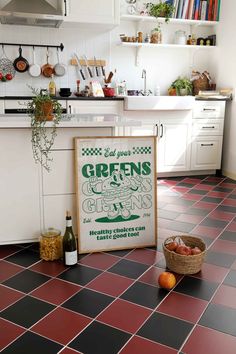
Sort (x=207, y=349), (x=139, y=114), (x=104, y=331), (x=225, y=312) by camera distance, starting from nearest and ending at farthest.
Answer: (x=207, y=349) → (x=104, y=331) → (x=225, y=312) → (x=139, y=114)

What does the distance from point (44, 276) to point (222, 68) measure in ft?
12.8

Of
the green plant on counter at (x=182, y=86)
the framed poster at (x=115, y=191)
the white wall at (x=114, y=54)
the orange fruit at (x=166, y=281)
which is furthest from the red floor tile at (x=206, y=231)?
the white wall at (x=114, y=54)

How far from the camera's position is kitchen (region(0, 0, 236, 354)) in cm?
221

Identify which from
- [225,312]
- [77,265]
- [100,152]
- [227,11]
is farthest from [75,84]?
[225,312]

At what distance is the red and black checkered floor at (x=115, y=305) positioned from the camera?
63.6 inches

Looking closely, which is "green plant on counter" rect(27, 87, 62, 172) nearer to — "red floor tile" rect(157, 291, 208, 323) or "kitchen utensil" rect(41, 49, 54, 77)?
"red floor tile" rect(157, 291, 208, 323)

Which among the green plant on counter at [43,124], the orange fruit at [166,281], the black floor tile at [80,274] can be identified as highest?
the green plant on counter at [43,124]

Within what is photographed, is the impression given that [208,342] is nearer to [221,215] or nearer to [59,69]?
[221,215]

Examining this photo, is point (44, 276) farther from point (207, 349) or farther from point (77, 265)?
point (207, 349)

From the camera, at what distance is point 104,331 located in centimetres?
169

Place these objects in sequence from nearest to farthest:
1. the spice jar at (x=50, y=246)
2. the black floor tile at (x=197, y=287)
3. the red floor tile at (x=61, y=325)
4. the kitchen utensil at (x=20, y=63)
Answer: the red floor tile at (x=61, y=325) → the black floor tile at (x=197, y=287) → the spice jar at (x=50, y=246) → the kitchen utensil at (x=20, y=63)

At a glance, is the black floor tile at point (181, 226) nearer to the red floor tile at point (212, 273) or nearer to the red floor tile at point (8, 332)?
the red floor tile at point (212, 273)

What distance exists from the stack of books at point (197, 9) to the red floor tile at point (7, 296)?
421cm

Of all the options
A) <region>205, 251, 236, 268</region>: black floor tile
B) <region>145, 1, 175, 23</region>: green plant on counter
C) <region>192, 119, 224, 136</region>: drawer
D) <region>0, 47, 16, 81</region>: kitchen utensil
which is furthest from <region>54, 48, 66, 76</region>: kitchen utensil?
<region>205, 251, 236, 268</region>: black floor tile
